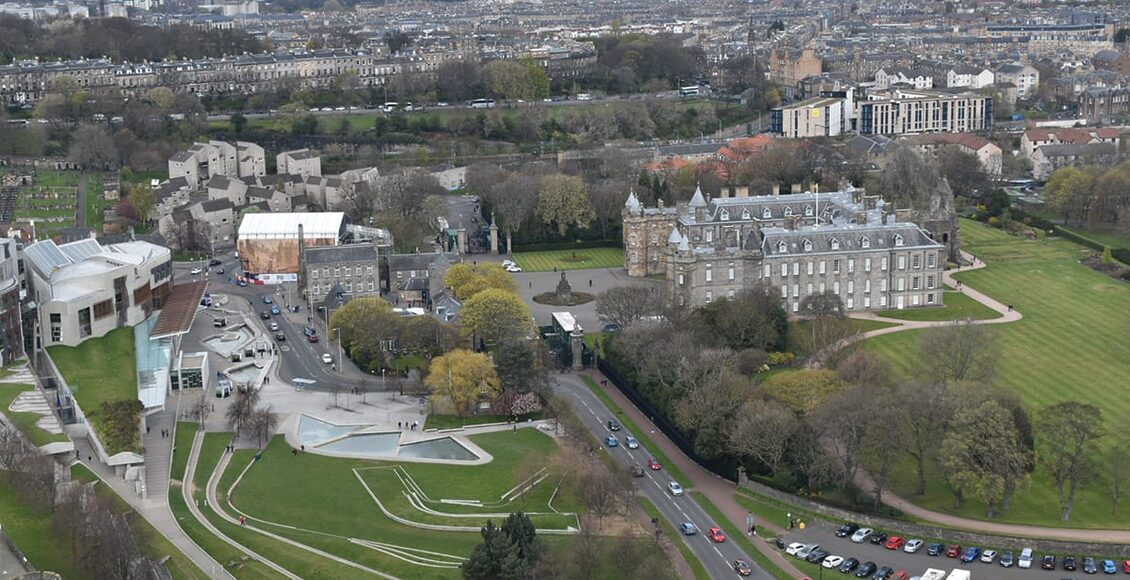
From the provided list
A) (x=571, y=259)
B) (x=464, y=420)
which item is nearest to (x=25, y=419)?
(x=464, y=420)

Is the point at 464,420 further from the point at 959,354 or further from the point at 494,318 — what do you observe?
the point at 959,354

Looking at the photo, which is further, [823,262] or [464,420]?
[823,262]

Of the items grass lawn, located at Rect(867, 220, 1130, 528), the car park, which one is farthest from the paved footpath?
grass lawn, located at Rect(867, 220, 1130, 528)

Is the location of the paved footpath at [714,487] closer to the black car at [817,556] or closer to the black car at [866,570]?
the black car at [817,556]

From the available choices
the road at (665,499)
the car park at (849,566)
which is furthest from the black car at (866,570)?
the road at (665,499)

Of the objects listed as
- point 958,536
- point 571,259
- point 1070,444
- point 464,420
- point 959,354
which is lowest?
point 958,536

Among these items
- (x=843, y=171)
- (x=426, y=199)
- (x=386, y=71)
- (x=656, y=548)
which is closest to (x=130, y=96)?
(x=386, y=71)
